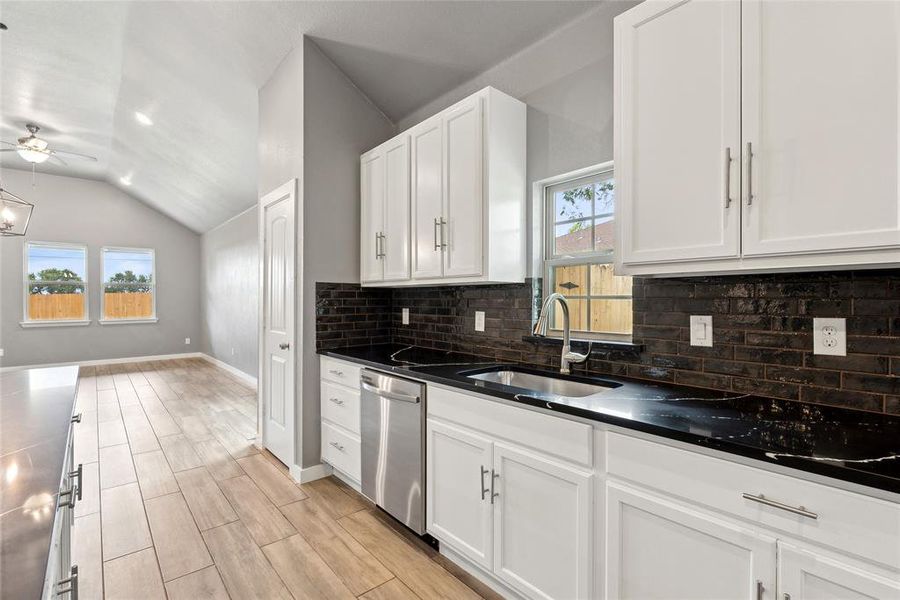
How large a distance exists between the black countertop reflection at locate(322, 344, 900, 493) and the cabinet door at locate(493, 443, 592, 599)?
25cm

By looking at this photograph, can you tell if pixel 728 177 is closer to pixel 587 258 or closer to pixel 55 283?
pixel 587 258

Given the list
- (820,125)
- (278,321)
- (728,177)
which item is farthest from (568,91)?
(278,321)

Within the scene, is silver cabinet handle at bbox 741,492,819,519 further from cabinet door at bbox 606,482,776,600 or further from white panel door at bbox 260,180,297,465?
white panel door at bbox 260,180,297,465

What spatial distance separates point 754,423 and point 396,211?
2.28 m

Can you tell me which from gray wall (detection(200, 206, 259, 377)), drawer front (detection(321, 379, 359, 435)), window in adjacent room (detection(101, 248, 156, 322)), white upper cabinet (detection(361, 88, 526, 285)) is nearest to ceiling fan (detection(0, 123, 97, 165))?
gray wall (detection(200, 206, 259, 377))

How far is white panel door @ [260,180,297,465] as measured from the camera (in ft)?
10.3

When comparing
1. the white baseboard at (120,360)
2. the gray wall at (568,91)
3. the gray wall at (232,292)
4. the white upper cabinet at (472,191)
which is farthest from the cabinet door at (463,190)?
the white baseboard at (120,360)

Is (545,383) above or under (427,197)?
under

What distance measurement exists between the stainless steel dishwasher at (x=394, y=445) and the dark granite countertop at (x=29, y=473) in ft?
4.34

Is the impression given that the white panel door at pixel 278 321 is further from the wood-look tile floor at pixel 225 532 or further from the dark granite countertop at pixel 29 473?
the dark granite countertop at pixel 29 473

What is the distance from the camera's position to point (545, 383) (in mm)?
2186

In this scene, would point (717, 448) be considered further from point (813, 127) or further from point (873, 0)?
point (873, 0)

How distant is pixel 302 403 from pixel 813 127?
306 cm

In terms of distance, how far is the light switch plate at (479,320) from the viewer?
2752 millimetres
